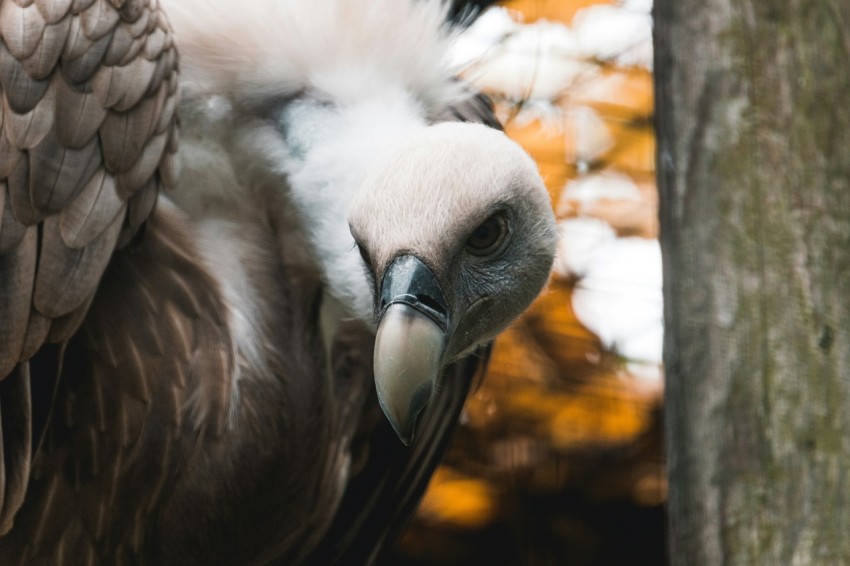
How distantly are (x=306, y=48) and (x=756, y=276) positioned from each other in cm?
87

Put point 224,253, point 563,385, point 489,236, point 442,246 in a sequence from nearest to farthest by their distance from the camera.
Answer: point 442,246 → point 489,236 → point 224,253 → point 563,385

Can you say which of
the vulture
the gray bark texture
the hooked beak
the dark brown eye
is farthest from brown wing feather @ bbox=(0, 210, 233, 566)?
the gray bark texture

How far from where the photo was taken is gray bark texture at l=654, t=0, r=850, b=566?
1.87 m

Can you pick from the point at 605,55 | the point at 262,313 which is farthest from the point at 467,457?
the point at 262,313

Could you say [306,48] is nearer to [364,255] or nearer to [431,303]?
[364,255]

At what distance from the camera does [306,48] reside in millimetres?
2312

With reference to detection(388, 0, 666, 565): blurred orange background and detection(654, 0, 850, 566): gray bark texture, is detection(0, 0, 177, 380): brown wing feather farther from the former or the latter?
detection(388, 0, 666, 565): blurred orange background

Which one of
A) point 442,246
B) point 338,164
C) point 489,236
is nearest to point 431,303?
point 442,246

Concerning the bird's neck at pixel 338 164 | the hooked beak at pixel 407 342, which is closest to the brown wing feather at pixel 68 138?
the bird's neck at pixel 338 164

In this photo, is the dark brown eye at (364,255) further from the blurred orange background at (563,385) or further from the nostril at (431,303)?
the blurred orange background at (563,385)

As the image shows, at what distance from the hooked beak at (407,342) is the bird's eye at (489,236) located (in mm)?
152

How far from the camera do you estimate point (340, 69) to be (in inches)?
91.1

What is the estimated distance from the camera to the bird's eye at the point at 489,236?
2.07m

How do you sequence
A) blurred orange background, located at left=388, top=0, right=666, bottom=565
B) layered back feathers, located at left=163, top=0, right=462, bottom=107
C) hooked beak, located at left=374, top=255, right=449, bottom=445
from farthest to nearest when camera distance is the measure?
blurred orange background, located at left=388, top=0, right=666, bottom=565, layered back feathers, located at left=163, top=0, right=462, bottom=107, hooked beak, located at left=374, top=255, right=449, bottom=445
